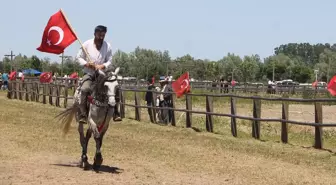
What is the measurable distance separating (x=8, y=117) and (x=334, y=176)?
524 inches

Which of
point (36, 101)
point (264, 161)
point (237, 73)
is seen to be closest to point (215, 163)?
point (264, 161)

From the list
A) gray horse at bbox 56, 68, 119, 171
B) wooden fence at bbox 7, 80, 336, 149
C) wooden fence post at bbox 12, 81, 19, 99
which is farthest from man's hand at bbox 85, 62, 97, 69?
wooden fence post at bbox 12, 81, 19, 99

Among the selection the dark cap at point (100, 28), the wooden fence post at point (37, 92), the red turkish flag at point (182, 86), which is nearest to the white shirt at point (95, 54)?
the dark cap at point (100, 28)

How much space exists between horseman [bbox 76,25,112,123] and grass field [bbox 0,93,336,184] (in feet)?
3.93

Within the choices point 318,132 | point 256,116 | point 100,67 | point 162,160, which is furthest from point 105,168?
point 256,116

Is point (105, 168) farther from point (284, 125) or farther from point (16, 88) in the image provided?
point (16, 88)

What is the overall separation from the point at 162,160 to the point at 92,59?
259 cm

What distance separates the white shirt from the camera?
9977 mm

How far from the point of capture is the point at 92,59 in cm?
996

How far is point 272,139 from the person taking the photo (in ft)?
50.9

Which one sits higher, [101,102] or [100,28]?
[100,28]

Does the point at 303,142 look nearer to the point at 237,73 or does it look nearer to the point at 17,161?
the point at 17,161

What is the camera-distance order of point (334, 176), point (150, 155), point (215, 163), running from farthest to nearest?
point (150, 155)
point (215, 163)
point (334, 176)

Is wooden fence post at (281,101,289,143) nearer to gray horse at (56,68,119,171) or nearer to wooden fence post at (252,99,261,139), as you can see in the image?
wooden fence post at (252,99,261,139)
